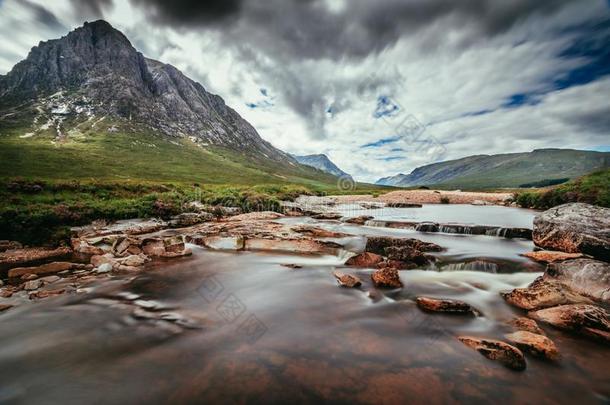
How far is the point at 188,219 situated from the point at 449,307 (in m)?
21.1

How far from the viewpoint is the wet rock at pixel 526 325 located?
6.74 meters

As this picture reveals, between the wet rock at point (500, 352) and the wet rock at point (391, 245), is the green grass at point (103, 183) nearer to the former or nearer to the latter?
the wet rock at point (391, 245)

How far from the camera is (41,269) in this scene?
11.3 meters

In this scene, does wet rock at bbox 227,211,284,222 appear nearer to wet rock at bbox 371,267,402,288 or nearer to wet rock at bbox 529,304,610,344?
wet rock at bbox 371,267,402,288

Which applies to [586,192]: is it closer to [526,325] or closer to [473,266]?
[473,266]

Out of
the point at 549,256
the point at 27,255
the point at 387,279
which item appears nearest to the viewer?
the point at 387,279

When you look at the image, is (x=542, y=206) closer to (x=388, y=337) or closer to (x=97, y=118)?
(x=388, y=337)

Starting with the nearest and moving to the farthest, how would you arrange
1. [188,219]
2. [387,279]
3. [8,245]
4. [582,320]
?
[582,320]
[387,279]
[8,245]
[188,219]

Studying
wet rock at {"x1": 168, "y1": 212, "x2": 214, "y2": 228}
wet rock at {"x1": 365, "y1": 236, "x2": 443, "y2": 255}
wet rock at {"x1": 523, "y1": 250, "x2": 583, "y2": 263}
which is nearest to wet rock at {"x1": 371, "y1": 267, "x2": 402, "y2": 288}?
wet rock at {"x1": 365, "y1": 236, "x2": 443, "y2": 255}

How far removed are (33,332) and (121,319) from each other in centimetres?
191

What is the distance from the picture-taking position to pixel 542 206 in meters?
33.6

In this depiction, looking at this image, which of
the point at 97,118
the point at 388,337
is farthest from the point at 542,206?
the point at 97,118

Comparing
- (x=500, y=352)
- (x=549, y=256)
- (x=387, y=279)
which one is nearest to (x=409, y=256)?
(x=387, y=279)

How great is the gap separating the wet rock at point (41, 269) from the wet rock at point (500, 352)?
48.4 feet
